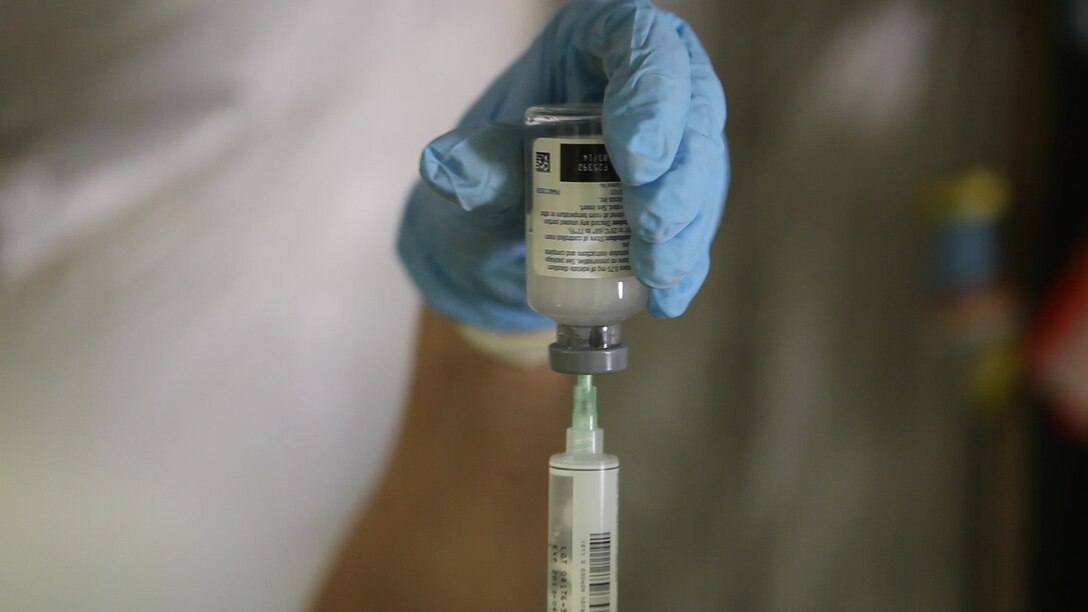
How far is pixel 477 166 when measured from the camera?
2.84 ft

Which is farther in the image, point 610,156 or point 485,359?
point 485,359

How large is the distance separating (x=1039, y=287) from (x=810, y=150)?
0.33 m

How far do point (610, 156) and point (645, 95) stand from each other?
0.06m

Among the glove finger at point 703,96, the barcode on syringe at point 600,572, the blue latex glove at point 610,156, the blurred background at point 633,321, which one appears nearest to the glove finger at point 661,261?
the blue latex glove at point 610,156

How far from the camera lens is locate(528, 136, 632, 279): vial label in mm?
771

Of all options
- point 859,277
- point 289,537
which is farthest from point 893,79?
point 289,537

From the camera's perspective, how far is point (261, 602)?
3.41 feet

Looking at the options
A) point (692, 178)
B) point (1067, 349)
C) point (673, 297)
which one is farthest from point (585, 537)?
point (1067, 349)

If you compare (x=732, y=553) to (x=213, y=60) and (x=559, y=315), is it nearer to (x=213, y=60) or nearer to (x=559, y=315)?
(x=559, y=315)

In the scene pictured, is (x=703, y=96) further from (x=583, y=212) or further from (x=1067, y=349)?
(x=1067, y=349)

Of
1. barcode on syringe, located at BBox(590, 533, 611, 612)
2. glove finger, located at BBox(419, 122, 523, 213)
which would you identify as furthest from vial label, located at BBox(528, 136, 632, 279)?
barcode on syringe, located at BBox(590, 533, 611, 612)

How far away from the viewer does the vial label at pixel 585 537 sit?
83 cm

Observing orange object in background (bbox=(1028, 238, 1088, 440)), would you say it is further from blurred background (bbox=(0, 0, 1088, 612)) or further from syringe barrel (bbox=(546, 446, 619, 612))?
syringe barrel (bbox=(546, 446, 619, 612))

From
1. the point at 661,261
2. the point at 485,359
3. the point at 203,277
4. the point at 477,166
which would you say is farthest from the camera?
the point at 485,359
